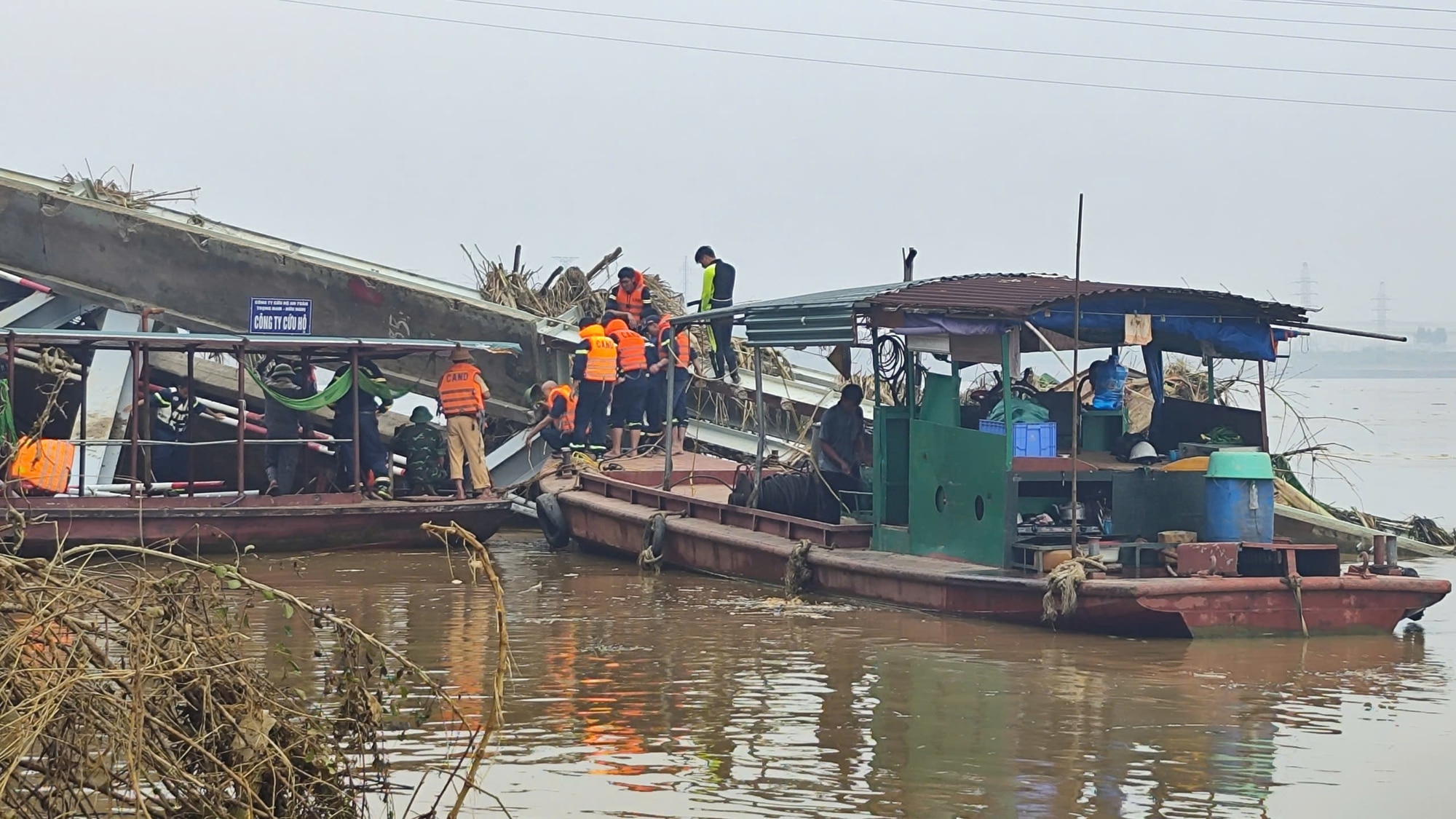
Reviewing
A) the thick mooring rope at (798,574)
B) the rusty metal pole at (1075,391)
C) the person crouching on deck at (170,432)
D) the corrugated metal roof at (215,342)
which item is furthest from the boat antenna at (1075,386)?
the person crouching on deck at (170,432)

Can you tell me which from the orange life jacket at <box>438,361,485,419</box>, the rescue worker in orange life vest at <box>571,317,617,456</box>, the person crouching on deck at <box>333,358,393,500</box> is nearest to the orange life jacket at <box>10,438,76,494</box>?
the person crouching on deck at <box>333,358,393,500</box>

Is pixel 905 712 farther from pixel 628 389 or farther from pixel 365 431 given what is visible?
pixel 628 389

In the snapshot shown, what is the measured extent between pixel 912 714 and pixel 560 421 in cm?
1078

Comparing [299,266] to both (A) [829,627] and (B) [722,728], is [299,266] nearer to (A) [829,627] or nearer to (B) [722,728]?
(A) [829,627]

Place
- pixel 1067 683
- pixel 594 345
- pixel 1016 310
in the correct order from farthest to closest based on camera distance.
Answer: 1. pixel 594 345
2. pixel 1016 310
3. pixel 1067 683

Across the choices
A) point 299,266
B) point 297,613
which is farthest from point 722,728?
point 299,266

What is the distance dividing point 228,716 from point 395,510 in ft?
35.6

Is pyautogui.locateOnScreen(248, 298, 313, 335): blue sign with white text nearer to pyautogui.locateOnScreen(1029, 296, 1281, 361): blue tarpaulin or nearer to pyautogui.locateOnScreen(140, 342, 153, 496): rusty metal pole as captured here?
pyautogui.locateOnScreen(140, 342, 153, 496): rusty metal pole

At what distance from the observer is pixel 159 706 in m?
5.52

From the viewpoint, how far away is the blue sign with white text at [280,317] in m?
16.7

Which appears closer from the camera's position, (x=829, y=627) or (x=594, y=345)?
(x=829, y=627)

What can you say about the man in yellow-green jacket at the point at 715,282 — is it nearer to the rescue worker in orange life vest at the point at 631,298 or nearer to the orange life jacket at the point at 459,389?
the rescue worker in orange life vest at the point at 631,298

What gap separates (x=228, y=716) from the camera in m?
5.50

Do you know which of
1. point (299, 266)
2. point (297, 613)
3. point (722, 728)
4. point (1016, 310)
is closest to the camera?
point (722, 728)
